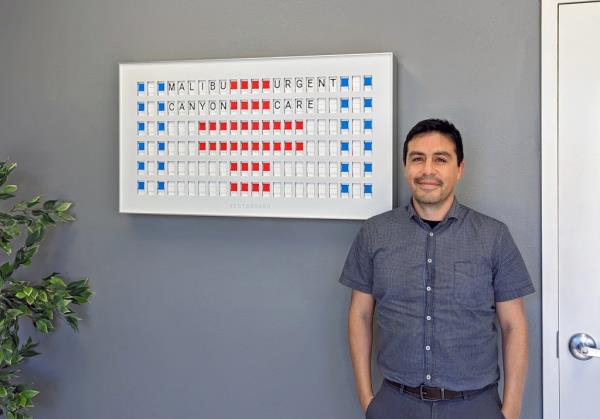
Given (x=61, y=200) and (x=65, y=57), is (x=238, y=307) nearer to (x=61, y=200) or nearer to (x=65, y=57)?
(x=61, y=200)

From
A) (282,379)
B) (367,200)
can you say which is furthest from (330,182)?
(282,379)

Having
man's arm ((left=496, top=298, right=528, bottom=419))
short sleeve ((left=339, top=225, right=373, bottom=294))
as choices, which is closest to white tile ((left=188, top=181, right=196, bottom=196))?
short sleeve ((left=339, top=225, right=373, bottom=294))

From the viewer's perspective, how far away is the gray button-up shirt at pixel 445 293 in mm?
1709

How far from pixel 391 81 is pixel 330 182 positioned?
36cm

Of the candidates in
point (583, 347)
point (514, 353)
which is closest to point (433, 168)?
point (514, 353)

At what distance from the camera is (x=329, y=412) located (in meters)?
2.08

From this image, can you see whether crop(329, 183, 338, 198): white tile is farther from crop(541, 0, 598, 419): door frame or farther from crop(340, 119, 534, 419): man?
crop(541, 0, 598, 419): door frame

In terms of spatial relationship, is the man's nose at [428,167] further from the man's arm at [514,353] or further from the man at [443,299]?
the man's arm at [514,353]

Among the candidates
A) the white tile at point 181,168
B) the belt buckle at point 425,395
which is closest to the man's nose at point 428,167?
the belt buckle at point 425,395

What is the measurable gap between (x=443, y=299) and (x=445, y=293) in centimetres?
2

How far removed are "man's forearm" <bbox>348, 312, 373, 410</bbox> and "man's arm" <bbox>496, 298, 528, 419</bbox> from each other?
0.39 metres

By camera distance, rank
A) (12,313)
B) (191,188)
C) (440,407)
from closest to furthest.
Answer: (440,407)
(12,313)
(191,188)

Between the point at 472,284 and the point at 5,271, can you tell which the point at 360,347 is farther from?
the point at 5,271

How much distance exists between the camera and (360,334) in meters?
1.88
